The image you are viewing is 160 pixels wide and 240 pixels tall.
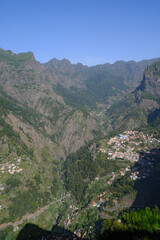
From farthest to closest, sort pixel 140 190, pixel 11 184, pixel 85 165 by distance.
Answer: pixel 85 165 → pixel 11 184 → pixel 140 190

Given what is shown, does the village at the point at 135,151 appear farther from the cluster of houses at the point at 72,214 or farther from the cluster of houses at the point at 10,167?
the cluster of houses at the point at 10,167

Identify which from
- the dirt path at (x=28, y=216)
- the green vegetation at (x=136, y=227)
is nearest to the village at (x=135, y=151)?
the dirt path at (x=28, y=216)

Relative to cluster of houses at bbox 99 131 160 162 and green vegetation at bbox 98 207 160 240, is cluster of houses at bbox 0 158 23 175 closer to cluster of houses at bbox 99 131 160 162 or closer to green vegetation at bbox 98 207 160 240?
cluster of houses at bbox 99 131 160 162

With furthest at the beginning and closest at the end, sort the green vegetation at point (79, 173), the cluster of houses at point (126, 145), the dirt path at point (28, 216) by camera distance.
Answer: the cluster of houses at point (126, 145)
the green vegetation at point (79, 173)
the dirt path at point (28, 216)

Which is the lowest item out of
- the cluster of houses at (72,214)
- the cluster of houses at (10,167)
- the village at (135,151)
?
the cluster of houses at (72,214)

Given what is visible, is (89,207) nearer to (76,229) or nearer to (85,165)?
(76,229)

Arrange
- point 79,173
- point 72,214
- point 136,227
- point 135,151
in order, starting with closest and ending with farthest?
1. point 136,227
2. point 72,214
3. point 79,173
4. point 135,151

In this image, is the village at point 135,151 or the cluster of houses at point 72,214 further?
the village at point 135,151

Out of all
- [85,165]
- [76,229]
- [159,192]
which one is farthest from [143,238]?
[85,165]

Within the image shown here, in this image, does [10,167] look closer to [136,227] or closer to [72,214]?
[72,214]

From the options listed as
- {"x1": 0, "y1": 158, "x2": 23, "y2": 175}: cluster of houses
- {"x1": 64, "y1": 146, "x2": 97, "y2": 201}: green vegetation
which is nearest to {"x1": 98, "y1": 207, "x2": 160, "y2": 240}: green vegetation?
{"x1": 64, "y1": 146, "x2": 97, "y2": 201}: green vegetation

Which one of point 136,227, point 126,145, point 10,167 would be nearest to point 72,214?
point 10,167
